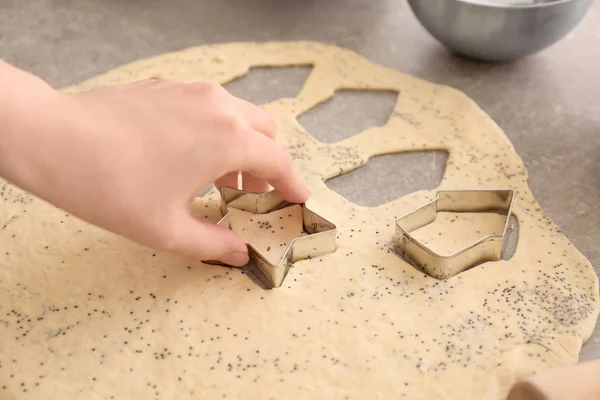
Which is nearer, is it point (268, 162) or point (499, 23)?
point (268, 162)

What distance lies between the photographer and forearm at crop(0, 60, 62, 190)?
0.86 meters

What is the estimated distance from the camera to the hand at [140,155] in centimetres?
88

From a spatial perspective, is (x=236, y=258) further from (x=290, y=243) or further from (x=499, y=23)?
(x=499, y=23)

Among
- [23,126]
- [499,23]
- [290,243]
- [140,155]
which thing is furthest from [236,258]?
[499,23]

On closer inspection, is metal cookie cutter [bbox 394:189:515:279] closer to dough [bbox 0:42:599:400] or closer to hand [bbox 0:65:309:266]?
dough [bbox 0:42:599:400]

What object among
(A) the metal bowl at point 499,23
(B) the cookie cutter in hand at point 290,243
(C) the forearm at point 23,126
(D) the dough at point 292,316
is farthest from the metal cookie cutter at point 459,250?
(C) the forearm at point 23,126

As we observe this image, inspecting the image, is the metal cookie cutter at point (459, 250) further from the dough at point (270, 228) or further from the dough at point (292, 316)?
the dough at point (270, 228)

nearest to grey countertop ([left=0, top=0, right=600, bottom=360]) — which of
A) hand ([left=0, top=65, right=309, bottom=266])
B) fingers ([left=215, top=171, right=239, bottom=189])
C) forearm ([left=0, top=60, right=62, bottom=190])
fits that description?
fingers ([left=215, top=171, right=239, bottom=189])

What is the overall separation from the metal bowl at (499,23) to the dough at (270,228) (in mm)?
623

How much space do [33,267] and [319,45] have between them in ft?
2.98

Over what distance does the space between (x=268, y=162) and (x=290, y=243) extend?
160mm

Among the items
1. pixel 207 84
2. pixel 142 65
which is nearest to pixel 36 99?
pixel 207 84

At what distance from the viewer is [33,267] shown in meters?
1.16

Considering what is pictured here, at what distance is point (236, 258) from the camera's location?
3.62ft
